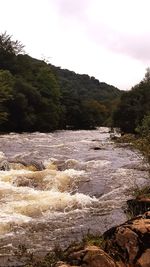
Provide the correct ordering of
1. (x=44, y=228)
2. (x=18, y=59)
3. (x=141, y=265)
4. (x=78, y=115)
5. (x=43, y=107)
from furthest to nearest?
(x=78, y=115)
(x=18, y=59)
(x=43, y=107)
(x=44, y=228)
(x=141, y=265)

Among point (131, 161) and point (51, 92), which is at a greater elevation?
point (51, 92)

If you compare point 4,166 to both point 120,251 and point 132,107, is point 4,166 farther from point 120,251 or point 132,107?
point 132,107

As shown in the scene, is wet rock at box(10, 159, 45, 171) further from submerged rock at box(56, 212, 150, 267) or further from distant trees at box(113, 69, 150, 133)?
distant trees at box(113, 69, 150, 133)

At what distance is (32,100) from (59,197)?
146 ft

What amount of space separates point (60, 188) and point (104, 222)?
203 inches

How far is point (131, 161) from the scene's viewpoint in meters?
24.7

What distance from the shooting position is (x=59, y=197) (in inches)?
621

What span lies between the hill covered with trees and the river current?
93.9 ft

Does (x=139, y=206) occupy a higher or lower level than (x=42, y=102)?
lower

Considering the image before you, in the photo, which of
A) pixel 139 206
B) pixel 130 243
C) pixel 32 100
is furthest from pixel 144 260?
pixel 32 100

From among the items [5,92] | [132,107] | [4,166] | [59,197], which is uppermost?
[5,92]

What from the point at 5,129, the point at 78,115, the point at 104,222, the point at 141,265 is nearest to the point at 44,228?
the point at 104,222

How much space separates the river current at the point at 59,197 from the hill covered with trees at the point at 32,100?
2864 centimetres

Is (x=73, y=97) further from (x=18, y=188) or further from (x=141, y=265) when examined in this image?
(x=141, y=265)
